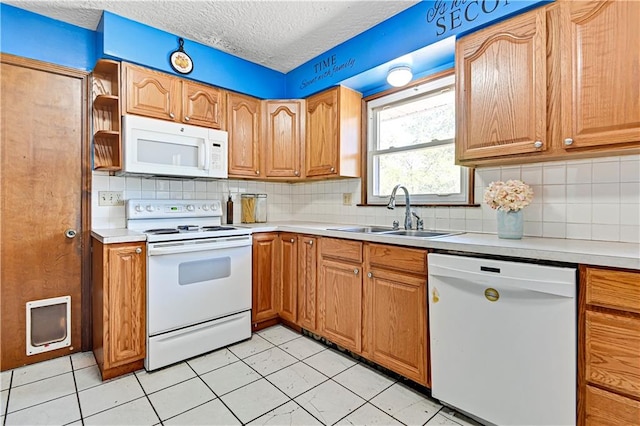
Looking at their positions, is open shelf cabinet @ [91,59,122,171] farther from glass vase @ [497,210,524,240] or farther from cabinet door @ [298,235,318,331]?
glass vase @ [497,210,524,240]

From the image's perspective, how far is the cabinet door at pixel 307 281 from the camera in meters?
2.43

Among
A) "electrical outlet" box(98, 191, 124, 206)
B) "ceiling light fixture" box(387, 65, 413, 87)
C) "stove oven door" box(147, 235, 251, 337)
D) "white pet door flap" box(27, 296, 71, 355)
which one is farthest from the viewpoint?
"electrical outlet" box(98, 191, 124, 206)

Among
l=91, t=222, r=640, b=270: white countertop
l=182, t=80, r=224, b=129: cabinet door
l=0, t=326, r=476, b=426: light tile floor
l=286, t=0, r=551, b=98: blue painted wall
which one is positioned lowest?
l=0, t=326, r=476, b=426: light tile floor

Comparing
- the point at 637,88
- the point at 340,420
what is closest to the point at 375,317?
the point at 340,420

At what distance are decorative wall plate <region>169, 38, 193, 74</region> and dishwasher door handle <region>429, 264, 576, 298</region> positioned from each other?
7.68ft

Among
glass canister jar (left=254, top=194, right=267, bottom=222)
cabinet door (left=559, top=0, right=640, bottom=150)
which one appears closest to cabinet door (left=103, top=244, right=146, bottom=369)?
glass canister jar (left=254, top=194, right=267, bottom=222)

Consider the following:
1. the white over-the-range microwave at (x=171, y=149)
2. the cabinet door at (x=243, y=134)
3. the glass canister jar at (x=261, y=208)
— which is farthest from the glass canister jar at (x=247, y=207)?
the white over-the-range microwave at (x=171, y=149)

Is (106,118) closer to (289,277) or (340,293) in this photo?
(289,277)

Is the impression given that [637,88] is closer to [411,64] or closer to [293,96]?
[411,64]

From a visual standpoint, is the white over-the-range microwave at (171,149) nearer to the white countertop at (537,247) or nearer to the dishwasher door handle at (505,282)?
the white countertop at (537,247)

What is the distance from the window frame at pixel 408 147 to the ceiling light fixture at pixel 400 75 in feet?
0.56

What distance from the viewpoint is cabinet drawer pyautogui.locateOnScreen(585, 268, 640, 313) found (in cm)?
111

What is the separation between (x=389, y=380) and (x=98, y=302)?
6.36ft

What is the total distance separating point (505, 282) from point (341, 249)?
1.05 metres
